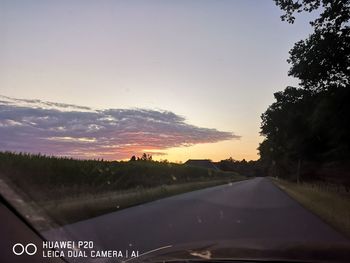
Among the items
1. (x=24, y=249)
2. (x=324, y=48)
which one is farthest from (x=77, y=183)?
(x=24, y=249)

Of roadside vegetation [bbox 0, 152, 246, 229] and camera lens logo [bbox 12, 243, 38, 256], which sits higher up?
roadside vegetation [bbox 0, 152, 246, 229]

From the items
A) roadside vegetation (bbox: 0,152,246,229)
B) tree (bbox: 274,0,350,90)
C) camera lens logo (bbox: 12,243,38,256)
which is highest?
tree (bbox: 274,0,350,90)

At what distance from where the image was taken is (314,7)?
72.3 feet

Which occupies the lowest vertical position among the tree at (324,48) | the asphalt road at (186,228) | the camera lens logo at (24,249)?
the asphalt road at (186,228)

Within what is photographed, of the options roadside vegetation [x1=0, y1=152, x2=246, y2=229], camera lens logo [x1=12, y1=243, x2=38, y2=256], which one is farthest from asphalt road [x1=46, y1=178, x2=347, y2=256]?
camera lens logo [x1=12, y1=243, x2=38, y2=256]

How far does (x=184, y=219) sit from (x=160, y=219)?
30.1 inches

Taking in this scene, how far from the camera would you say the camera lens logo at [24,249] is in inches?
203

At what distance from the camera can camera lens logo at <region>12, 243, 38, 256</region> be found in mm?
5164

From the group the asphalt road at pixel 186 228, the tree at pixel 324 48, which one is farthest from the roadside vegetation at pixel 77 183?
the tree at pixel 324 48

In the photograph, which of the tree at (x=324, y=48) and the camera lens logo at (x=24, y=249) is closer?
the camera lens logo at (x=24, y=249)

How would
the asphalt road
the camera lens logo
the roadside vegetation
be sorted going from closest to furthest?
the camera lens logo, the asphalt road, the roadside vegetation

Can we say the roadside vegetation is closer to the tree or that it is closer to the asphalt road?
the asphalt road

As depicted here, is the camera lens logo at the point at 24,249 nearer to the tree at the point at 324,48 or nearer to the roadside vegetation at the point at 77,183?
the roadside vegetation at the point at 77,183

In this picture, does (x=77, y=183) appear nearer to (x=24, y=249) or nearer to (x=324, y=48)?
(x=324, y=48)
